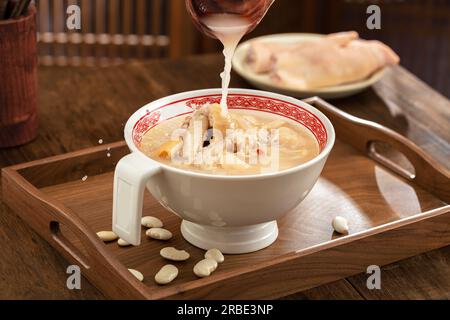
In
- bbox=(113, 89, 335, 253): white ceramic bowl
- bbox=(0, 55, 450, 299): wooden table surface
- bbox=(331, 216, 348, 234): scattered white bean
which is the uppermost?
bbox=(113, 89, 335, 253): white ceramic bowl

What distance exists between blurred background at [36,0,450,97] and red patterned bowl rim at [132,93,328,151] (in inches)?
57.1

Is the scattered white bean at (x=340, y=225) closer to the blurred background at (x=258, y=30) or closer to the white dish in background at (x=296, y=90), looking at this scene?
the white dish in background at (x=296, y=90)

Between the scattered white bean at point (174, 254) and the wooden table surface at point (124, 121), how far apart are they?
11 centimetres

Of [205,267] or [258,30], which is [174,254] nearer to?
[205,267]

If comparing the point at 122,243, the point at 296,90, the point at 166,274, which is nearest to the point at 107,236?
the point at 122,243

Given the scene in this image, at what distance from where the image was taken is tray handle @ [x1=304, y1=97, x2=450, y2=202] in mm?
1373

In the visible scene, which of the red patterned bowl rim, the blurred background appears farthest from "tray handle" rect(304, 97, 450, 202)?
the blurred background

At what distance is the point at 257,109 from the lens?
52.1 inches

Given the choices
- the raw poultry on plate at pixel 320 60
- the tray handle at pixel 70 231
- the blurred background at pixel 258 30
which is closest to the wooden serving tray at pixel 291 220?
the tray handle at pixel 70 231

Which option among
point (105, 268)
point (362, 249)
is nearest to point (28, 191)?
point (105, 268)

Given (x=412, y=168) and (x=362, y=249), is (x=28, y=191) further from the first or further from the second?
(x=412, y=168)

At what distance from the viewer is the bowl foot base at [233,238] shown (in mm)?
1193

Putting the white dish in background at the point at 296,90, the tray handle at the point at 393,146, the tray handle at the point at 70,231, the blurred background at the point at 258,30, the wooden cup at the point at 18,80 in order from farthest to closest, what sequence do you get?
the blurred background at the point at 258,30, the white dish in background at the point at 296,90, the wooden cup at the point at 18,80, the tray handle at the point at 393,146, the tray handle at the point at 70,231

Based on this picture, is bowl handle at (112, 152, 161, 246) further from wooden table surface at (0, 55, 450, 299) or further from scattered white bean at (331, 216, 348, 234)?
scattered white bean at (331, 216, 348, 234)
